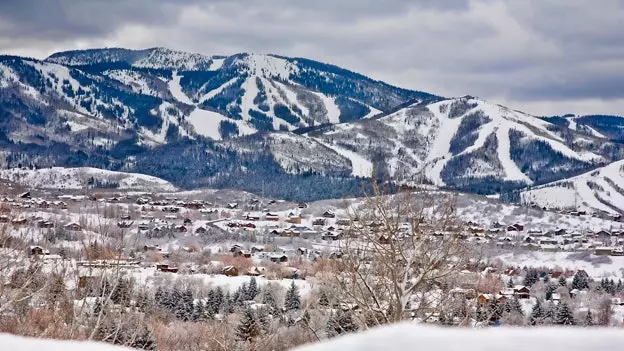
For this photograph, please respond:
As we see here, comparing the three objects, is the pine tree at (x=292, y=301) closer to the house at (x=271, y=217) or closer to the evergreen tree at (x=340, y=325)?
the evergreen tree at (x=340, y=325)

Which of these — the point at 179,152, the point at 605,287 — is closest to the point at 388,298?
the point at 605,287

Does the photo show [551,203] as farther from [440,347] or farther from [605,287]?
[440,347]

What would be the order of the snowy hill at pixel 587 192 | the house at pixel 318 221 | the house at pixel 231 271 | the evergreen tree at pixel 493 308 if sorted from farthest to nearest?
the snowy hill at pixel 587 192 < the house at pixel 318 221 < the house at pixel 231 271 < the evergreen tree at pixel 493 308

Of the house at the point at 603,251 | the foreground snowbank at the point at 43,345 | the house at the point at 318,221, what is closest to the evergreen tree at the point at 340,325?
the foreground snowbank at the point at 43,345

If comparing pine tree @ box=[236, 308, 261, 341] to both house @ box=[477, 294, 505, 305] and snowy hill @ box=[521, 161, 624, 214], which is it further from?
snowy hill @ box=[521, 161, 624, 214]

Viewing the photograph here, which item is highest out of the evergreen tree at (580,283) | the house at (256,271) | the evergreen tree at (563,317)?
the evergreen tree at (563,317)

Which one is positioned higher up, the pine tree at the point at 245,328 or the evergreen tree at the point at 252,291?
the pine tree at the point at 245,328
